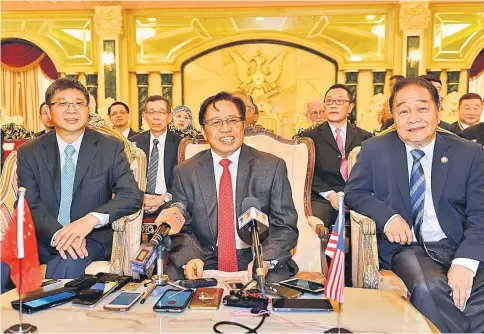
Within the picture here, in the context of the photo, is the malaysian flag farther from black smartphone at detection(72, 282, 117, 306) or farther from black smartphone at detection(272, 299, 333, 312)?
black smartphone at detection(72, 282, 117, 306)

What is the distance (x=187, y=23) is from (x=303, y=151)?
6973 millimetres

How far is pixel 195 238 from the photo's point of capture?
2367 mm

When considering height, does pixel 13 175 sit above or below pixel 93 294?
above

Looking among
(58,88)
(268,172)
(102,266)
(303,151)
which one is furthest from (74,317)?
(303,151)

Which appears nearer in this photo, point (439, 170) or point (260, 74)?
point (439, 170)

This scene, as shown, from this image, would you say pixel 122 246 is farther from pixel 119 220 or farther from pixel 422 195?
pixel 422 195

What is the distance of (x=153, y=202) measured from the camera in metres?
3.62

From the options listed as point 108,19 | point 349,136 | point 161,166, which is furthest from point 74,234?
point 108,19

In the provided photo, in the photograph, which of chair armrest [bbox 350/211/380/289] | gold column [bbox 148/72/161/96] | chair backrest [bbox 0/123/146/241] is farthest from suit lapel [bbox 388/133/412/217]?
gold column [bbox 148/72/161/96]

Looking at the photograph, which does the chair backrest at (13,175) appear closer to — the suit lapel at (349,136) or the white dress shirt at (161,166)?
the white dress shirt at (161,166)

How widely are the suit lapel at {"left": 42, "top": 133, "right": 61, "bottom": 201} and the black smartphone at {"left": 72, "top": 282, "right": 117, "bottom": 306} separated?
2.94ft

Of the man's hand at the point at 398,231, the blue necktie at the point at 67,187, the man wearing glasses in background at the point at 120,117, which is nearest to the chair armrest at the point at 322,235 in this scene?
the man's hand at the point at 398,231

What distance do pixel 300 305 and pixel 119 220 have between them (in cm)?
110

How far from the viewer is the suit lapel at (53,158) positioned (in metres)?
2.45
